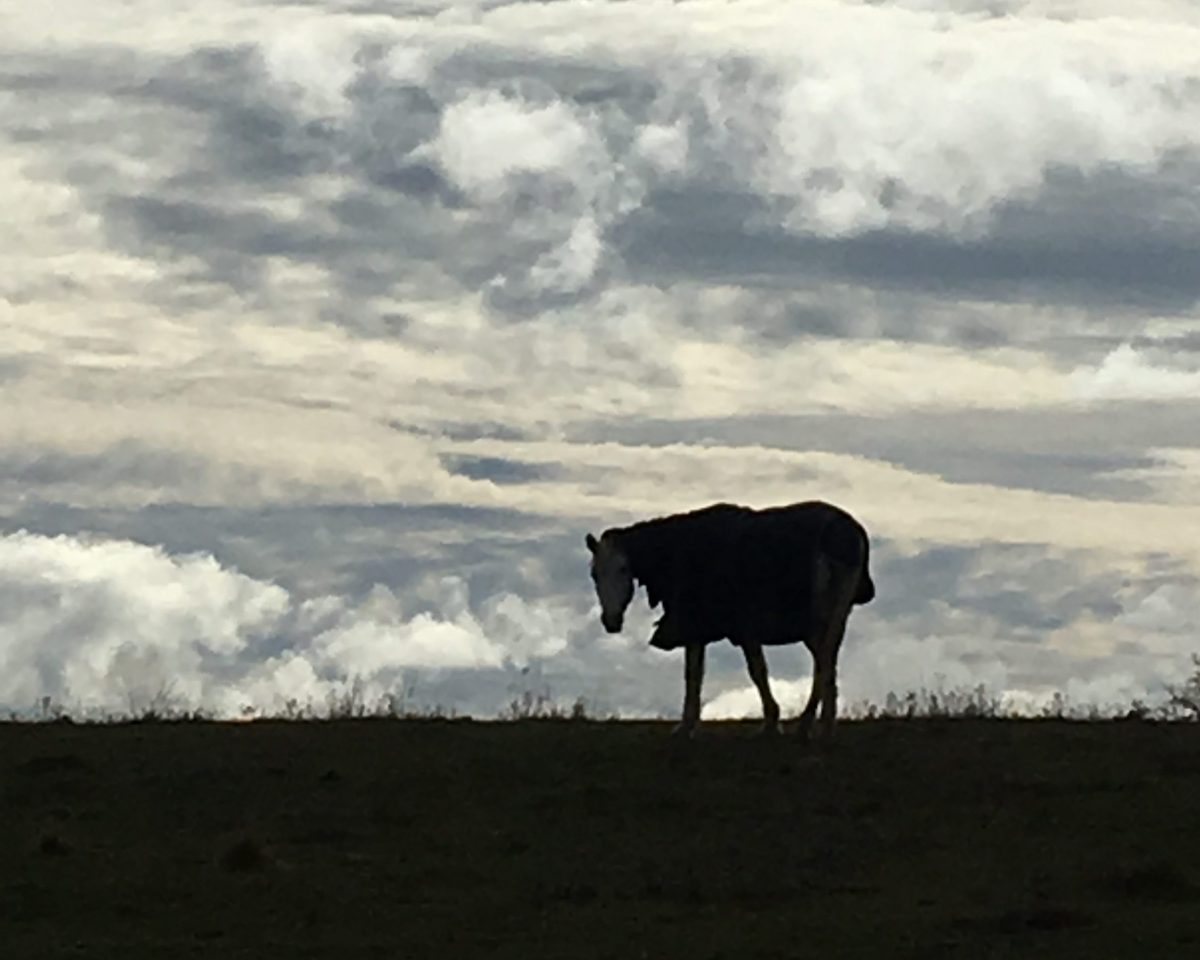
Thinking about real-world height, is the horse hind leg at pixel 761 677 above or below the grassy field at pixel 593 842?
above

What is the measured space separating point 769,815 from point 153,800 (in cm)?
597

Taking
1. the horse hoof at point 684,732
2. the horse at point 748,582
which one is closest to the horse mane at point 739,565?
the horse at point 748,582

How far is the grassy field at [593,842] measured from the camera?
17.9m

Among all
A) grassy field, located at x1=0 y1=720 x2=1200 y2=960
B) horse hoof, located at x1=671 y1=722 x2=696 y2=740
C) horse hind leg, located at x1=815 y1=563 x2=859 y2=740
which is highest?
horse hind leg, located at x1=815 y1=563 x2=859 y2=740

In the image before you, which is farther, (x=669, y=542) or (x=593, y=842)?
(x=669, y=542)

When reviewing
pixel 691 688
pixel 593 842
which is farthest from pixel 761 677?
pixel 593 842

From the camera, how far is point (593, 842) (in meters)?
21.1

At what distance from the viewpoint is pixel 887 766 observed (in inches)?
964

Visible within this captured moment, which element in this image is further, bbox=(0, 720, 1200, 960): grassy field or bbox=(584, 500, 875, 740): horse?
bbox=(584, 500, 875, 740): horse

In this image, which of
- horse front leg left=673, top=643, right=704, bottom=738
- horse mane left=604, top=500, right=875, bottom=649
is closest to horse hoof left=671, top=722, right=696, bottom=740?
horse front leg left=673, top=643, right=704, bottom=738

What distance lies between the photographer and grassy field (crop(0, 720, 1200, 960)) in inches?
706

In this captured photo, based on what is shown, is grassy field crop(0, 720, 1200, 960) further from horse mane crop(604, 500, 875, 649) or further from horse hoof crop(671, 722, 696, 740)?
horse mane crop(604, 500, 875, 649)

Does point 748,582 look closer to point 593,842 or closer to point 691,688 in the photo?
point 691,688

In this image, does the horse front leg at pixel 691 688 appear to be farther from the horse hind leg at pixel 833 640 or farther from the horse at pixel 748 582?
the horse hind leg at pixel 833 640
